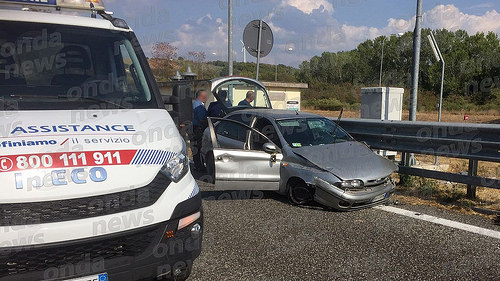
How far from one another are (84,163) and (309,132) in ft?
14.1

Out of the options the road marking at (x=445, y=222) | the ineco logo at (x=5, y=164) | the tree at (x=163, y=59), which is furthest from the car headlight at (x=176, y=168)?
the tree at (x=163, y=59)

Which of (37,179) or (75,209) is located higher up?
(37,179)

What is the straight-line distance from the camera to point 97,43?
3.95 m

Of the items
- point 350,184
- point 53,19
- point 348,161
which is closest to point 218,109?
point 348,161

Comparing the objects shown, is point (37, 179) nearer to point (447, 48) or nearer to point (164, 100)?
point (164, 100)

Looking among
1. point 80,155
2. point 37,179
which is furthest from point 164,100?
point 37,179

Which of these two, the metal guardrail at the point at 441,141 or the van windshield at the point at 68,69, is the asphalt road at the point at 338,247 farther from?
the van windshield at the point at 68,69

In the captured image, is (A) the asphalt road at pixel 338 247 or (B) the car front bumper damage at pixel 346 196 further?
(B) the car front bumper damage at pixel 346 196

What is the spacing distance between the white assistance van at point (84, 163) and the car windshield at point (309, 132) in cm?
295

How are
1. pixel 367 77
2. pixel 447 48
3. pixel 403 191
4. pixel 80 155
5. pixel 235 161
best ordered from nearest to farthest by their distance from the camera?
pixel 80 155 < pixel 235 161 < pixel 403 191 < pixel 447 48 < pixel 367 77

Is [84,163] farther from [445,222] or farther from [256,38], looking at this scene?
[256,38]

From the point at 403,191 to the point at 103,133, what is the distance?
205 inches

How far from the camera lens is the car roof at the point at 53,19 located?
11.9 ft

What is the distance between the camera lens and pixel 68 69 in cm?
373
